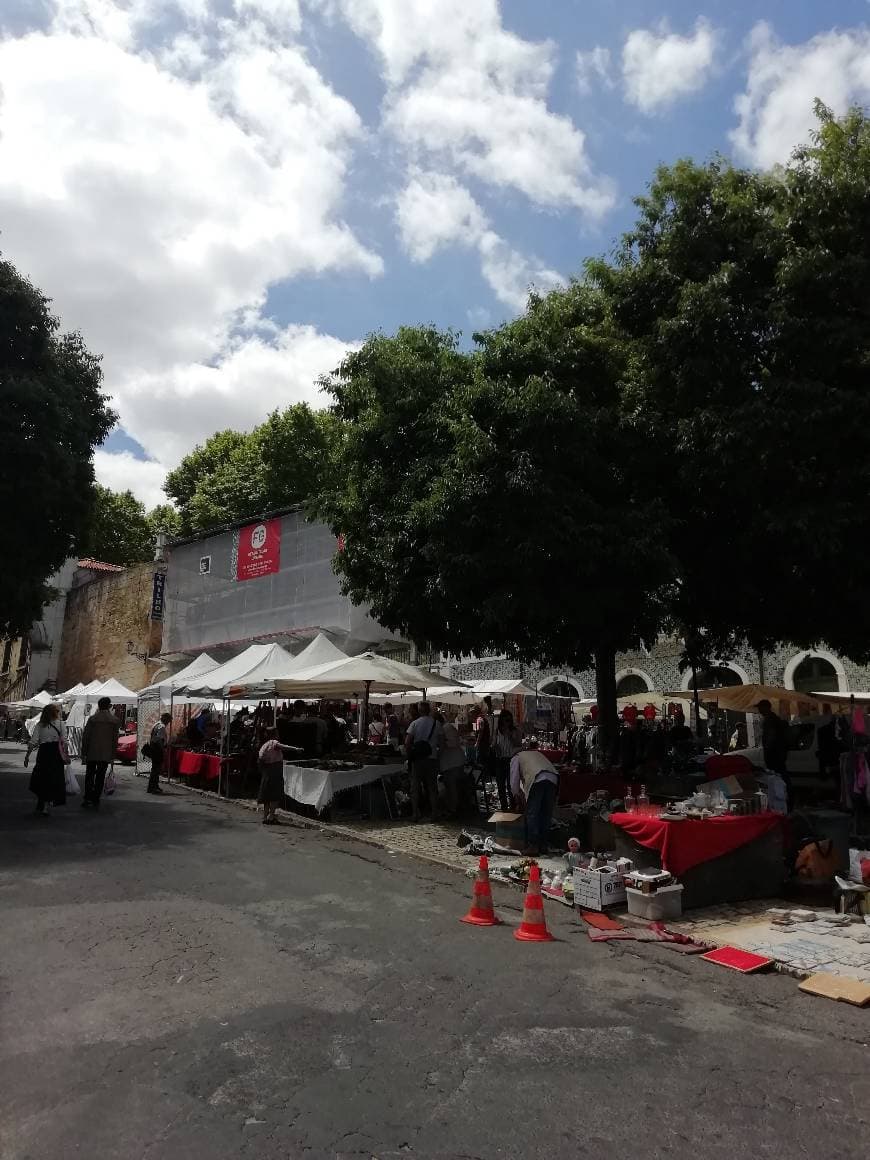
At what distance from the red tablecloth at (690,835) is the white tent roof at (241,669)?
391 inches

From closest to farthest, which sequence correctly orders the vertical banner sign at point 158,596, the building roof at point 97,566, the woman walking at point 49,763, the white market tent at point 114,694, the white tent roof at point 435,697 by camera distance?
the woman walking at point 49,763, the white tent roof at point 435,697, the white market tent at point 114,694, the vertical banner sign at point 158,596, the building roof at point 97,566

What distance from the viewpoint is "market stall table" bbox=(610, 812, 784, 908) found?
7.39m

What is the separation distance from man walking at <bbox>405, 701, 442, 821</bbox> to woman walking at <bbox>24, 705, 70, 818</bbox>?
17.5 ft

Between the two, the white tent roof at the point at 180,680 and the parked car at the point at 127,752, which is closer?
the white tent roof at the point at 180,680

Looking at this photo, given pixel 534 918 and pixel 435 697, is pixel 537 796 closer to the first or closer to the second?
pixel 534 918

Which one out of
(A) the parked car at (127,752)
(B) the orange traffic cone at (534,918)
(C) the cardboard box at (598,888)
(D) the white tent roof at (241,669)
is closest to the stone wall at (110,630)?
(A) the parked car at (127,752)

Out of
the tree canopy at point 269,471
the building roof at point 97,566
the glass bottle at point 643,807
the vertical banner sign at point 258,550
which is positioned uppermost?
the tree canopy at point 269,471

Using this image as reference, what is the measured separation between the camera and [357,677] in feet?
46.3

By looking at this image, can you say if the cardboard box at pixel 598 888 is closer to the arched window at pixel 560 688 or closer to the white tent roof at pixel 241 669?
the white tent roof at pixel 241 669

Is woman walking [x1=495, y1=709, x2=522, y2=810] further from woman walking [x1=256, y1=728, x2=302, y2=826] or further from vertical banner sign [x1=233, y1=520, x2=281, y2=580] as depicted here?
vertical banner sign [x1=233, y1=520, x2=281, y2=580]

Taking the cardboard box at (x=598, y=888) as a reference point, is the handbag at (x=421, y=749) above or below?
above

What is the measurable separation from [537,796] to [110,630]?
36.1 meters

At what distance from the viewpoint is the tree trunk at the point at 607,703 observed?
45.1 feet

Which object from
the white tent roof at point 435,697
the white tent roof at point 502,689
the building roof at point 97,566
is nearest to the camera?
the white tent roof at point 435,697
